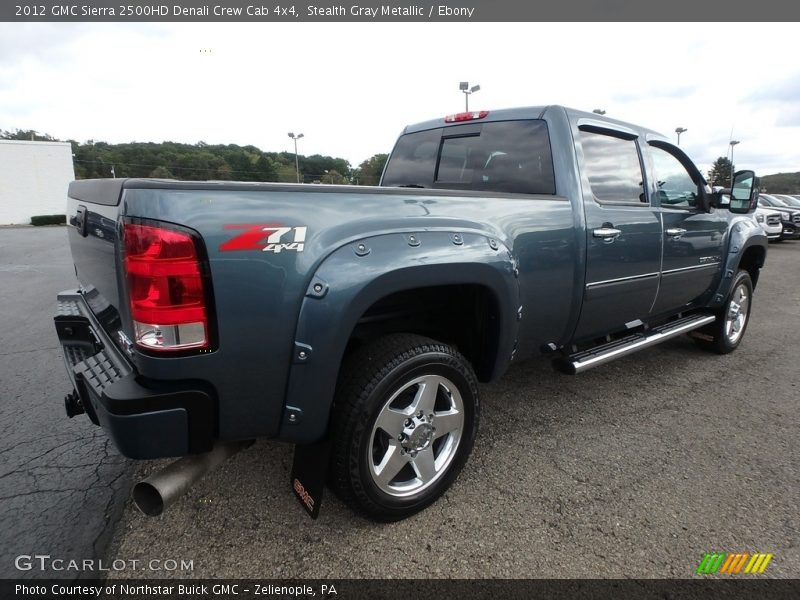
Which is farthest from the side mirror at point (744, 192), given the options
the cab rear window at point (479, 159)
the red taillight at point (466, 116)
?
the red taillight at point (466, 116)

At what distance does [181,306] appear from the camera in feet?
5.16

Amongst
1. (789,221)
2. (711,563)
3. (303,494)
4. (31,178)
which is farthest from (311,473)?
(31,178)

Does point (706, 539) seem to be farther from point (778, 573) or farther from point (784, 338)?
point (784, 338)

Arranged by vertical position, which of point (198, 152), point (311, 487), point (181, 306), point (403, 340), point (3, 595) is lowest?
point (3, 595)

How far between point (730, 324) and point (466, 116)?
131 inches

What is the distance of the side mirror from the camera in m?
4.07

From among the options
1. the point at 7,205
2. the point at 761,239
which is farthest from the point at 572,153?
the point at 7,205

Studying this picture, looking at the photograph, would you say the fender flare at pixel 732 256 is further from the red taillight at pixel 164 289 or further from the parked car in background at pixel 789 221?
the parked car in background at pixel 789 221

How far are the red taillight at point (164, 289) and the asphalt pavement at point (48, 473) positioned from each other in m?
1.14

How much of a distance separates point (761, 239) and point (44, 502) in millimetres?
5987

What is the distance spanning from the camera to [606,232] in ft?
9.59

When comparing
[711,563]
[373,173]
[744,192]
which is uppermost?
[373,173]

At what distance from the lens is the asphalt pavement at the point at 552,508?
2006 mm

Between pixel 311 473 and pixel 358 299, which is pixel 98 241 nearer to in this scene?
pixel 358 299
